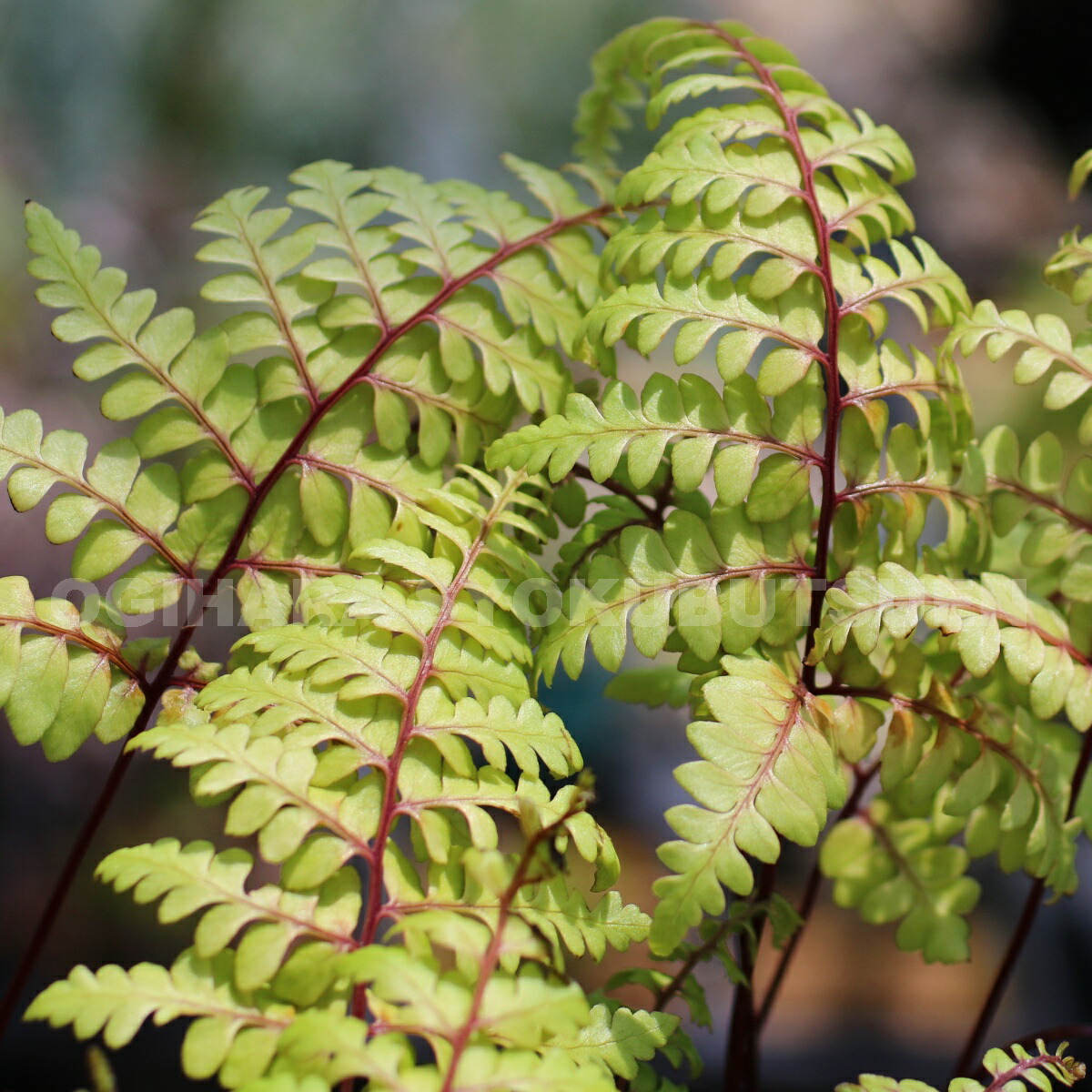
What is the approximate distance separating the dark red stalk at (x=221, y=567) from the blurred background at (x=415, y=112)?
151 cm

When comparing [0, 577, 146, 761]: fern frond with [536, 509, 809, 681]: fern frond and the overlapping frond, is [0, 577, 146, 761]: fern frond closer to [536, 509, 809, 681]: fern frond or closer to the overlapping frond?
the overlapping frond

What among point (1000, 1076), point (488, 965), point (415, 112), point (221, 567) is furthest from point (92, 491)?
point (415, 112)

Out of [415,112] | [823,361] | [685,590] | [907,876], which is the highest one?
[415,112]

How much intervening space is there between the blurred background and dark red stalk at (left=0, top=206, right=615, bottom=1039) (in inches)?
59.6

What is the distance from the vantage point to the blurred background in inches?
93.2

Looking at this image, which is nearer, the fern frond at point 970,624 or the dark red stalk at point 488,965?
the dark red stalk at point 488,965

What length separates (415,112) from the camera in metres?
2.70

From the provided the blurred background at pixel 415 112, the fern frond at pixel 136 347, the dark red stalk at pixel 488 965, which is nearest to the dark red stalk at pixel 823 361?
the dark red stalk at pixel 488 965

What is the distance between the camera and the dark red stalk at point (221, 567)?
29.0 inches

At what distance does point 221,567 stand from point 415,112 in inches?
89.7

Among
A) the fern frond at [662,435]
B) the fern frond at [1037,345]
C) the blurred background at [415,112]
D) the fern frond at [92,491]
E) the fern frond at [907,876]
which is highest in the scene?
the blurred background at [415,112]

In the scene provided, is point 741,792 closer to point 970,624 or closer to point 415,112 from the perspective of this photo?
point 970,624

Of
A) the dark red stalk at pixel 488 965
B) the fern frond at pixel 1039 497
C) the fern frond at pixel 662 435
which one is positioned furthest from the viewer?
the fern frond at pixel 1039 497

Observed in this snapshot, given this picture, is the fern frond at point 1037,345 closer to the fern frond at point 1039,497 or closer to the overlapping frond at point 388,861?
the fern frond at point 1039,497
